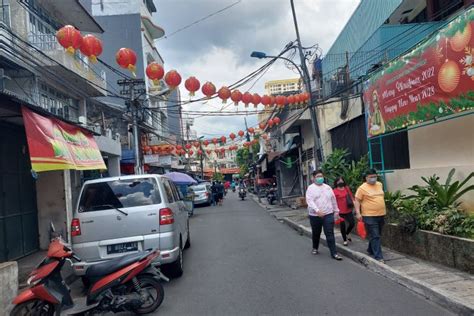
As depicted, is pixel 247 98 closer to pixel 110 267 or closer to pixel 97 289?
pixel 110 267

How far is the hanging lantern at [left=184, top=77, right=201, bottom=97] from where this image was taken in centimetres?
1123

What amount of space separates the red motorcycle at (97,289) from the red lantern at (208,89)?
704 cm

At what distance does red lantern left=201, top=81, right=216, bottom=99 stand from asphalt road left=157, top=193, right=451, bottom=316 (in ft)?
14.4

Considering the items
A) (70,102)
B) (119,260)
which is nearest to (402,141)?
(119,260)

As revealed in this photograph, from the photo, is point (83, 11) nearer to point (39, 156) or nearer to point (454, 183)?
point (39, 156)

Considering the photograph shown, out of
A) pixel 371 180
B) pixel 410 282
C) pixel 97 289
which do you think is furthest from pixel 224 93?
pixel 97 289

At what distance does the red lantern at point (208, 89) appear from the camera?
1169cm

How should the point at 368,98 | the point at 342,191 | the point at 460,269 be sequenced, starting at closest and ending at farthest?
the point at 460,269 < the point at 342,191 < the point at 368,98

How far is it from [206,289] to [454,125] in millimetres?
5690

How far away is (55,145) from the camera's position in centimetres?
710

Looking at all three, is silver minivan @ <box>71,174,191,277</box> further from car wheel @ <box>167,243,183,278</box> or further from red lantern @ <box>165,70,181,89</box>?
red lantern @ <box>165,70,181,89</box>

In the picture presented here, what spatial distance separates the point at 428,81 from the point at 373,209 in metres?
2.53

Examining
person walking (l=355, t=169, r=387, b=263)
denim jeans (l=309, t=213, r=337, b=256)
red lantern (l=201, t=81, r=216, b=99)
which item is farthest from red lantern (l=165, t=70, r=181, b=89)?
person walking (l=355, t=169, r=387, b=263)

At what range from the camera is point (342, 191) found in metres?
9.72
